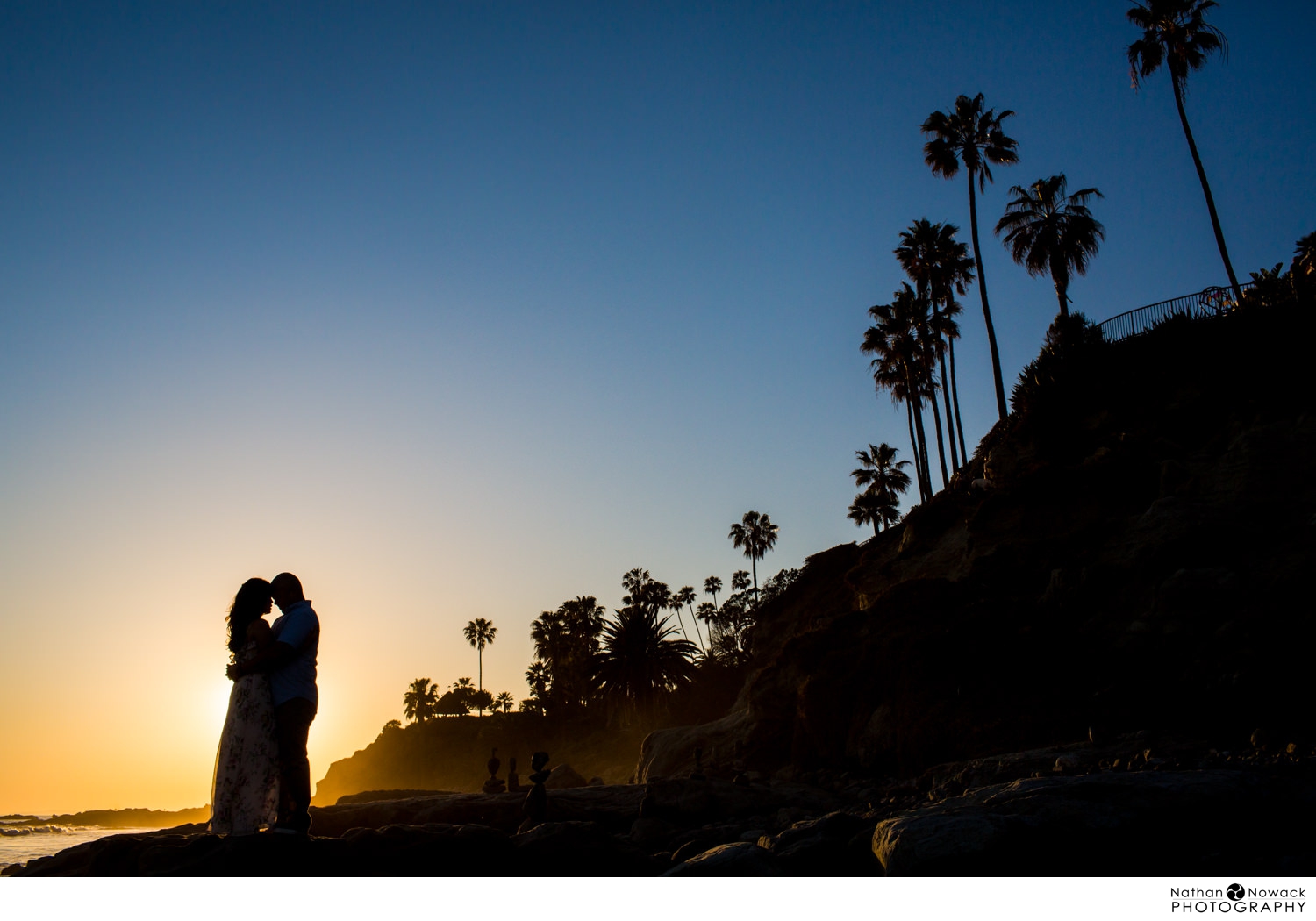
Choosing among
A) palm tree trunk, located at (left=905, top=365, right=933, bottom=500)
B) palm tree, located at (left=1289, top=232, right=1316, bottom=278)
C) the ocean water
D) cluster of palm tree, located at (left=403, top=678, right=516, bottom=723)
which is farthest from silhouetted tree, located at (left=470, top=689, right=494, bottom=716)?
palm tree, located at (left=1289, top=232, right=1316, bottom=278)

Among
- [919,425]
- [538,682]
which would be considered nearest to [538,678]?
[538,682]

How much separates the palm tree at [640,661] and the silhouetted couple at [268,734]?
118ft

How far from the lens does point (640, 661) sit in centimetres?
4128

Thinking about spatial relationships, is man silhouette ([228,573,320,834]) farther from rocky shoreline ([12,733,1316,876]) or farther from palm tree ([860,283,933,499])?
palm tree ([860,283,933,499])

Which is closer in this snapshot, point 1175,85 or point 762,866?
point 762,866

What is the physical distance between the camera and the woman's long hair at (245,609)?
20.2 feet

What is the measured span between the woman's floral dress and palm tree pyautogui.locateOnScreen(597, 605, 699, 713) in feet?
119

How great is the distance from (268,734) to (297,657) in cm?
55

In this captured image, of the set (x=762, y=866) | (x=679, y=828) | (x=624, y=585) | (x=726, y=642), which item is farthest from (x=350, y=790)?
(x=762, y=866)

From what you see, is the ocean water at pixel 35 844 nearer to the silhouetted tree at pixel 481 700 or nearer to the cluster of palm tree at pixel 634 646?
the cluster of palm tree at pixel 634 646

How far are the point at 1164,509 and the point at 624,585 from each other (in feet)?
164

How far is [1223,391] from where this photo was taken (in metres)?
21.1

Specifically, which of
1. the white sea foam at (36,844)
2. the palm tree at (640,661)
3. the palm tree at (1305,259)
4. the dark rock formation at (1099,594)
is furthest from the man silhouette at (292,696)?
the palm tree at (640,661)
